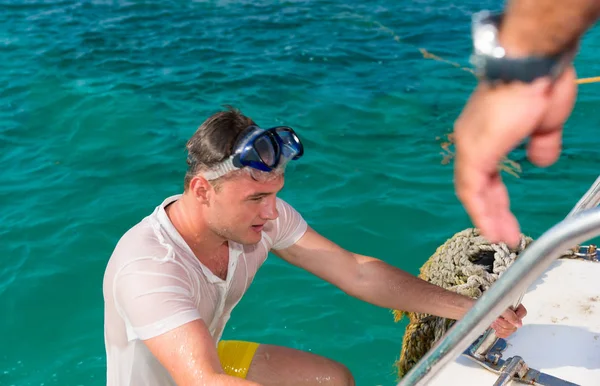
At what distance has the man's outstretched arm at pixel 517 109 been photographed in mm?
1132

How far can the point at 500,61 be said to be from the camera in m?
1.20

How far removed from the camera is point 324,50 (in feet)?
30.4

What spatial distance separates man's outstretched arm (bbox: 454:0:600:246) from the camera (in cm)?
113

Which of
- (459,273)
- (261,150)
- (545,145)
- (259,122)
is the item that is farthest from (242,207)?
(259,122)

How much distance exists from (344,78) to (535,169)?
2.56 m

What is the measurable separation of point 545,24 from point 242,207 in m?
2.30

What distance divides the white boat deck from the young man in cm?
14

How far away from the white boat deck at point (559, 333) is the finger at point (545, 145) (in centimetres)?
171

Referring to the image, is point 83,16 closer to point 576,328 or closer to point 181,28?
point 181,28

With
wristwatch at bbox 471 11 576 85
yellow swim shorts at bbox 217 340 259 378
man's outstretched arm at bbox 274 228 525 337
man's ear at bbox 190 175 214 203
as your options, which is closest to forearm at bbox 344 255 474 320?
man's outstretched arm at bbox 274 228 525 337

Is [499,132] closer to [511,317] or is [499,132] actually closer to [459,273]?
[511,317]

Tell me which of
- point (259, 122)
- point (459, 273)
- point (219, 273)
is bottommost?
point (219, 273)

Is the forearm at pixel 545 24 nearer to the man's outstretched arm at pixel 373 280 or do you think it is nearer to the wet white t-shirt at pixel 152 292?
the wet white t-shirt at pixel 152 292

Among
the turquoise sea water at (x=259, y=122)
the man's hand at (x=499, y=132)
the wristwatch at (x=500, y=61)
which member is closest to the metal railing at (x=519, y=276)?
the man's hand at (x=499, y=132)
